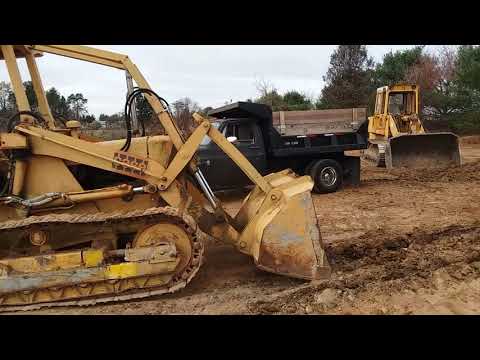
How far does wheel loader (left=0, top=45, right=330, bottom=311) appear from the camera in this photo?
4137 millimetres

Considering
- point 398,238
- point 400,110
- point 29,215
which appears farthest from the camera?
point 400,110

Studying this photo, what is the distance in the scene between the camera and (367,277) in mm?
4441

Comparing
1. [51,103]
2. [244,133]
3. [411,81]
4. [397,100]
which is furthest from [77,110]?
[411,81]

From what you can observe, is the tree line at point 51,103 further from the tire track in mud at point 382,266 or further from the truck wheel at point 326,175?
the truck wheel at point 326,175

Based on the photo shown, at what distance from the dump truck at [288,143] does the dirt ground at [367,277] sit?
2.54 metres

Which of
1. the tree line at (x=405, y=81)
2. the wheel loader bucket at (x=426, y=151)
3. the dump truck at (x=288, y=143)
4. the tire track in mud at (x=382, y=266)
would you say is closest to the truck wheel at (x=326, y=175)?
the dump truck at (x=288, y=143)

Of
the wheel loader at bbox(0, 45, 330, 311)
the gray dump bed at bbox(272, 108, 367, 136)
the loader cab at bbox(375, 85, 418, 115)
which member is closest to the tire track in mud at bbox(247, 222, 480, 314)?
the wheel loader at bbox(0, 45, 330, 311)

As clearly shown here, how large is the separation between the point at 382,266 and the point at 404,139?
341 inches

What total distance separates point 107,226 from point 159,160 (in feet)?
3.07

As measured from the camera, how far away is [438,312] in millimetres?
3719

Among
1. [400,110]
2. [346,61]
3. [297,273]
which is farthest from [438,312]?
[346,61]

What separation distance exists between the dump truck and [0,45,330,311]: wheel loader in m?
4.34

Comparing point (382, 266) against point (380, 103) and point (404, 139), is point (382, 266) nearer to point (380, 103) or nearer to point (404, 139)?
point (404, 139)

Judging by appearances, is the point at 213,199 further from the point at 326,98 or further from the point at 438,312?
the point at 326,98
